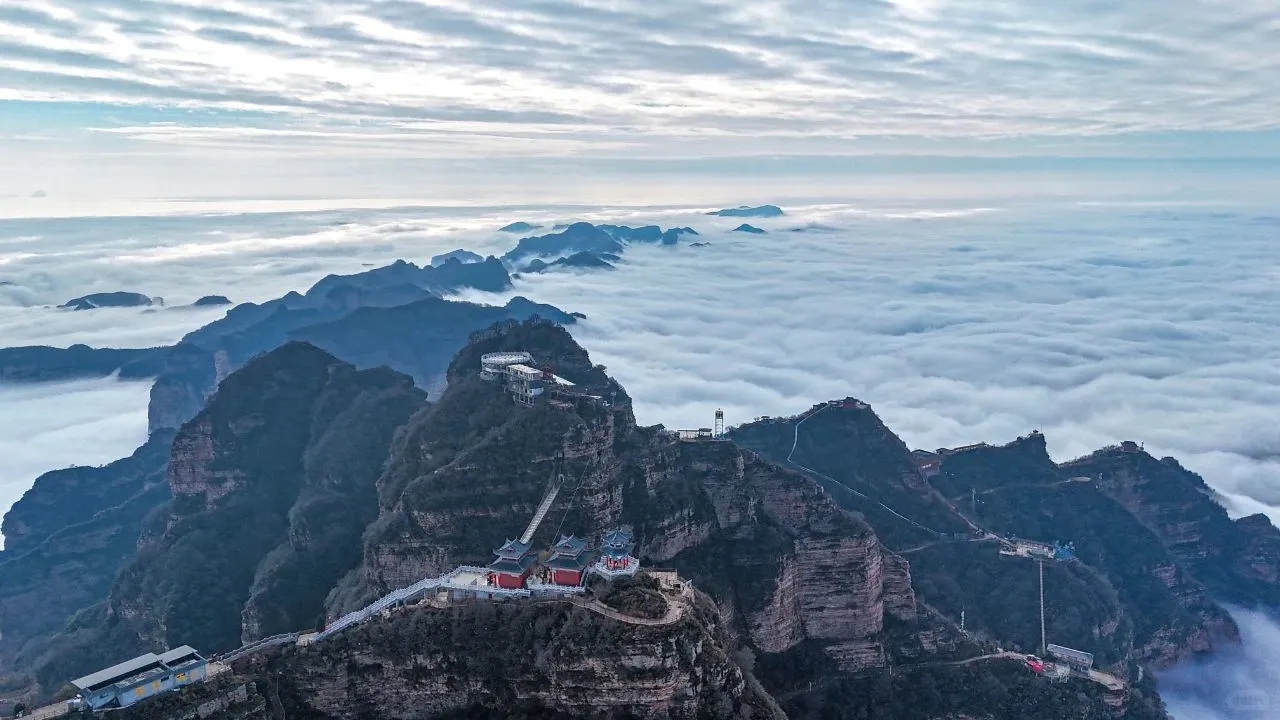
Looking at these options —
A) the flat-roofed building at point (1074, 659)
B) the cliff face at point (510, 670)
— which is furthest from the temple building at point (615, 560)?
the flat-roofed building at point (1074, 659)

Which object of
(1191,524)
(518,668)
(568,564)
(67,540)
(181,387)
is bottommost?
(67,540)

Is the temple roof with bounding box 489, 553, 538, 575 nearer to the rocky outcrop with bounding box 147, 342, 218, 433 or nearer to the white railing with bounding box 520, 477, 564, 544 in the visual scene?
the white railing with bounding box 520, 477, 564, 544

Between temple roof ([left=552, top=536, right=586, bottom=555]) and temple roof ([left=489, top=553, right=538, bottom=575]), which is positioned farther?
temple roof ([left=552, top=536, right=586, bottom=555])

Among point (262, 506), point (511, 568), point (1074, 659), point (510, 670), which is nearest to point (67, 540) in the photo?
point (262, 506)

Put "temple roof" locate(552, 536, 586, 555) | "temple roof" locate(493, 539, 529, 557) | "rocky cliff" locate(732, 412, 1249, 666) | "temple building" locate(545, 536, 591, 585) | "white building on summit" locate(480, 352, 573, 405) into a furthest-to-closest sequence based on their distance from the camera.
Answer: "rocky cliff" locate(732, 412, 1249, 666), "white building on summit" locate(480, 352, 573, 405), "temple roof" locate(493, 539, 529, 557), "temple roof" locate(552, 536, 586, 555), "temple building" locate(545, 536, 591, 585)

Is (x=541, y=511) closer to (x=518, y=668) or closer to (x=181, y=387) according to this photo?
(x=518, y=668)

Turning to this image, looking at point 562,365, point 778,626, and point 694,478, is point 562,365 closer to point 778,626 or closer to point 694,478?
point 694,478

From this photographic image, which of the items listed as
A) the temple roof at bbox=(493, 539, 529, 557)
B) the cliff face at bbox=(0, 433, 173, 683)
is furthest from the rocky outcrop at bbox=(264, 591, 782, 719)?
the cliff face at bbox=(0, 433, 173, 683)
